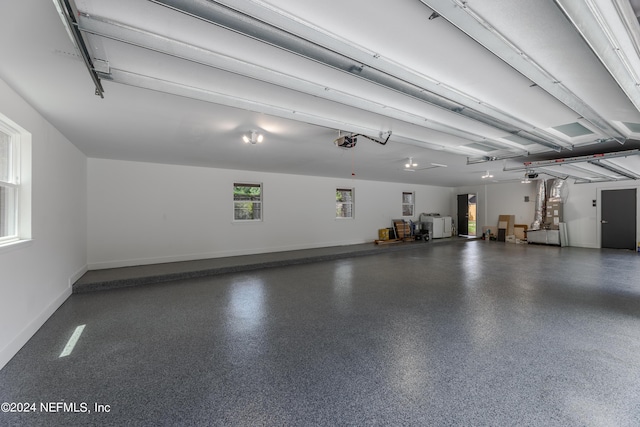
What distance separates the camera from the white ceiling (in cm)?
135

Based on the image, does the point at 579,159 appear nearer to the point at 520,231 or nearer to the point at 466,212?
the point at 520,231

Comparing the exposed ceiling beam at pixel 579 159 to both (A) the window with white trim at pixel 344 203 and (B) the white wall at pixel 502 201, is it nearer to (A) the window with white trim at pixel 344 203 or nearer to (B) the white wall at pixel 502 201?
(A) the window with white trim at pixel 344 203

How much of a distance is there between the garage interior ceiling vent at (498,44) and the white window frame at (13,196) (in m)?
3.61

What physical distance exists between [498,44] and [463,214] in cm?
1111

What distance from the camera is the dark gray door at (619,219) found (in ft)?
25.7

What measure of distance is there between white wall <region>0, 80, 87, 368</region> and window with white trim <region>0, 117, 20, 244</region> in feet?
0.41

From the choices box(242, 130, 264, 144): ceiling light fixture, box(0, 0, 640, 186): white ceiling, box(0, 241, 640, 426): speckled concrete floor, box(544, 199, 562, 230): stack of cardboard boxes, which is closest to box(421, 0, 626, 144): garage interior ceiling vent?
box(0, 0, 640, 186): white ceiling

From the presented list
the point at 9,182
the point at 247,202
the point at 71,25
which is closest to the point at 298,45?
the point at 71,25

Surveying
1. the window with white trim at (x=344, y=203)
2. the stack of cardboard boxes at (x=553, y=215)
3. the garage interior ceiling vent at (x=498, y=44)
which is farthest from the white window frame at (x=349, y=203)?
the stack of cardboard boxes at (x=553, y=215)

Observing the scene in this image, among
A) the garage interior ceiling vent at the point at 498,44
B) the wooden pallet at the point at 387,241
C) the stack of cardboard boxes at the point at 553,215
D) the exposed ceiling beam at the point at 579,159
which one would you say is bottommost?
the wooden pallet at the point at 387,241

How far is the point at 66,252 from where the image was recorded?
3.77 m

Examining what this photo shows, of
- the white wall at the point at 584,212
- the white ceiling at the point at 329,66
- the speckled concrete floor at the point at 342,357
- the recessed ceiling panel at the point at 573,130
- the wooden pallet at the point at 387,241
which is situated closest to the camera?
the white ceiling at the point at 329,66

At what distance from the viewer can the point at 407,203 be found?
10.3 m

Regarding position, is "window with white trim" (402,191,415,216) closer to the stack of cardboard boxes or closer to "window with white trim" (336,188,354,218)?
"window with white trim" (336,188,354,218)
